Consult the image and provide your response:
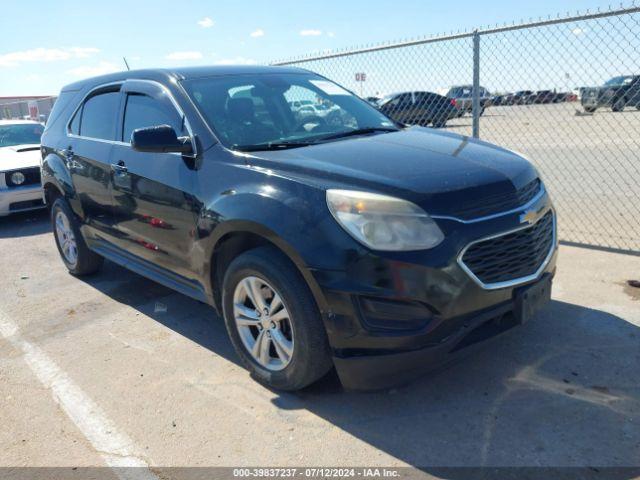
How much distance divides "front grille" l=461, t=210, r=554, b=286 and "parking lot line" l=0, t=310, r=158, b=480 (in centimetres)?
184

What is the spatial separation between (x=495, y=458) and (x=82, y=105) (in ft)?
14.9

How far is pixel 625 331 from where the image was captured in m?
3.70

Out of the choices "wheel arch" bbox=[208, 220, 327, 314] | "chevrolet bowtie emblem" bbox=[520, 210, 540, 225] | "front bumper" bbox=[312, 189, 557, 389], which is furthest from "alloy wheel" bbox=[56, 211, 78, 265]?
"chevrolet bowtie emblem" bbox=[520, 210, 540, 225]

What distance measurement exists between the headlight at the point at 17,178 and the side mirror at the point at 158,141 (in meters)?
5.74

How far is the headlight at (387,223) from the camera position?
8.73 feet

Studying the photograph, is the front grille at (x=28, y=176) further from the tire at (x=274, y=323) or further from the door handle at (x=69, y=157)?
the tire at (x=274, y=323)

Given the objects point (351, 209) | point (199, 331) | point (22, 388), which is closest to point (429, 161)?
point (351, 209)

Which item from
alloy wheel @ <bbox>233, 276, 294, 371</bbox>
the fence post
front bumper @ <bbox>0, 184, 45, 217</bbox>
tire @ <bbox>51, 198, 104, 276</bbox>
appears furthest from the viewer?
front bumper @ <bbox>0, 184, 45, 217</bbox>

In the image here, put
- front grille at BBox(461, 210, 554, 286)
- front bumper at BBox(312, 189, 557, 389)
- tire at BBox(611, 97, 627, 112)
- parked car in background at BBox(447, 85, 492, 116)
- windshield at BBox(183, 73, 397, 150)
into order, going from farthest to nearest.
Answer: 1. tire at BBox(611, 97, 627, 112)
2. parked car in background at BBox(447, 85, 492, 116)
3. windshield at BBox(183, 73, 397, 150)
4. front grille at BBox(461, 210, 554, 286)
5. front bumper at BBox(312, 189, 557, 389)

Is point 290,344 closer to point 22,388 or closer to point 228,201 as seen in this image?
point 228,201

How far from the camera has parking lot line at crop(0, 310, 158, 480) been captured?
2.76 m

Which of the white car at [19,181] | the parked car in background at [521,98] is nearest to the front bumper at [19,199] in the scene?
the white car at [19,181]

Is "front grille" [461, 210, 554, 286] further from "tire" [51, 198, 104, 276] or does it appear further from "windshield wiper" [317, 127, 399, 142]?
"tire" [51, 198, 104, 276]

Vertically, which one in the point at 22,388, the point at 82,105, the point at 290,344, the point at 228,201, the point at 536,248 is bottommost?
the point at 22,388
